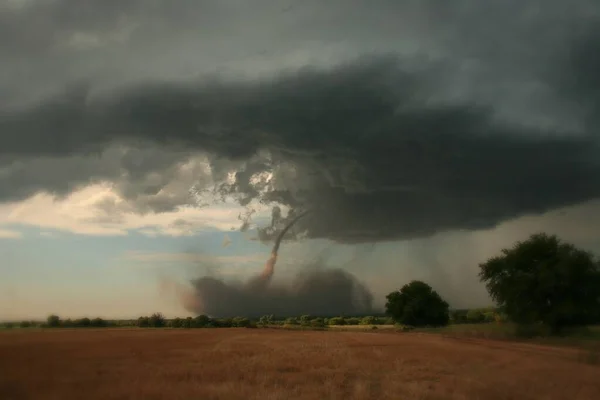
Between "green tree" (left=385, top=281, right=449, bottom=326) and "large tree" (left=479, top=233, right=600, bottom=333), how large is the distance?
47966mm

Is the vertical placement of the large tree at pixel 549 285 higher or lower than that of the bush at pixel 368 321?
higher

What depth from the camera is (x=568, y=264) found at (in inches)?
2598

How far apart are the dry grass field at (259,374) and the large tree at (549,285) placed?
32.8 metres

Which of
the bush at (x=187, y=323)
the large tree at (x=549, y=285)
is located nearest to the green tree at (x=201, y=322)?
the bush at (x=187, y=323)

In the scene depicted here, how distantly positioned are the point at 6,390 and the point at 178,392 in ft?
17.9

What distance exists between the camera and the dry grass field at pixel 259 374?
19.1 m

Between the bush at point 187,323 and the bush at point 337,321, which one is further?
the bush at point 337,321

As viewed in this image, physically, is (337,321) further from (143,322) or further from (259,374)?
(259,374)

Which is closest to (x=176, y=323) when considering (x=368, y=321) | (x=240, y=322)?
(x=240, y=322)

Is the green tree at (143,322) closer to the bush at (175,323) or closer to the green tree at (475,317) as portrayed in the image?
the bush at (175,323)

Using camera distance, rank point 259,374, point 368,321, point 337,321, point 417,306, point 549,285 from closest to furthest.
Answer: point 259,374
point 549,285
point 417,306
point 337,321
point 368,321

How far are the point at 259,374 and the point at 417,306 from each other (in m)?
100

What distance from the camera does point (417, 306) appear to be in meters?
119

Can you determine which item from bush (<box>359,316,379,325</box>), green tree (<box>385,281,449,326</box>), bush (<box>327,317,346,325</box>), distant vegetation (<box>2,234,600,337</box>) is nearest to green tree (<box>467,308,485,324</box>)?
green tree (<box>385,281,449,326</box>)
